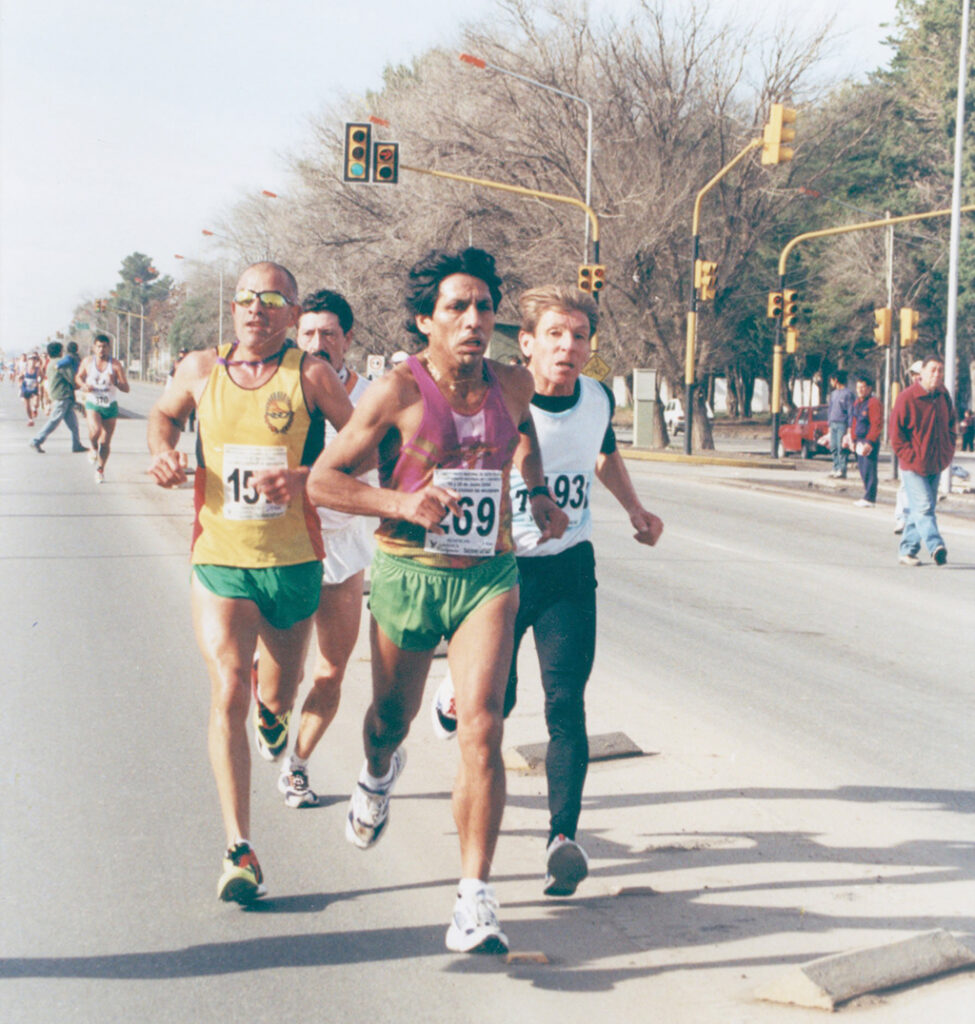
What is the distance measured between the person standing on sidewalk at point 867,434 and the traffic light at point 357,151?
8860 mm

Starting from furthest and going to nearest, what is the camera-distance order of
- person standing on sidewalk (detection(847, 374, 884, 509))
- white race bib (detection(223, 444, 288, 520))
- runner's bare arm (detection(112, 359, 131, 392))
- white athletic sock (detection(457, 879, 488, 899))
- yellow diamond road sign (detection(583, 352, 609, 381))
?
yellow diamond road sign (detection(583, 352, 609, 381)) < person standing on sidewalk (detection(847, 374, 884, 509)) < runner's bare arm (detection(112, 359, 131, 392)) < white race bib (detection(223, 444, 288, 520)) < white athletic sock (detection(457, 879, 488, 899))

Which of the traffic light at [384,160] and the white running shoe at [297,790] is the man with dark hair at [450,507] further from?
the traffic light at [384,160]

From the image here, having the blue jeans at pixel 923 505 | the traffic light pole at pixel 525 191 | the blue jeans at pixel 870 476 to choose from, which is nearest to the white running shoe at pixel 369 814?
the blue jeans at pixel 923 505

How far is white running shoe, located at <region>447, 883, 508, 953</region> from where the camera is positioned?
3697 millimetres

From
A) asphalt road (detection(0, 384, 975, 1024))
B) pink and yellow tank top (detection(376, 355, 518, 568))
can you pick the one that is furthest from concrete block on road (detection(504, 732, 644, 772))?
pink and yellow tank top (detection(376, 355, 518, 568))

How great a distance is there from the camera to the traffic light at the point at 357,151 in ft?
76.1

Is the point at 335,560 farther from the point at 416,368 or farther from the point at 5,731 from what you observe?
the point at 5,731

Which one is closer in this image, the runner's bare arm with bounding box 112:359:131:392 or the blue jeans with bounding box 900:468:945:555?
the blue jeans with bounding box 900:468:945:555

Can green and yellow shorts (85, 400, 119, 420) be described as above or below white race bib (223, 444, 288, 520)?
above

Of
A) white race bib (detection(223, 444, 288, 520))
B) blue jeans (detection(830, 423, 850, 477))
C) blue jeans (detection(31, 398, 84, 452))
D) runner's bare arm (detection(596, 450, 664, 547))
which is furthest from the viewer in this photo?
blue jeans (detection(830, 423, 850, 477))

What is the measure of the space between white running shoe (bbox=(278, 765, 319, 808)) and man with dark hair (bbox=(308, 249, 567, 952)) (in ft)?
3.48

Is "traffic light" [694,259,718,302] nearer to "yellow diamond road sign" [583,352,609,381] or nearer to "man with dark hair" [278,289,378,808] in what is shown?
"yellow diamond road sign" [583,352,609,381]

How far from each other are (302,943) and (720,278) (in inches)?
1281

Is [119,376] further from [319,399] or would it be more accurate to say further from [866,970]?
[866,970]
